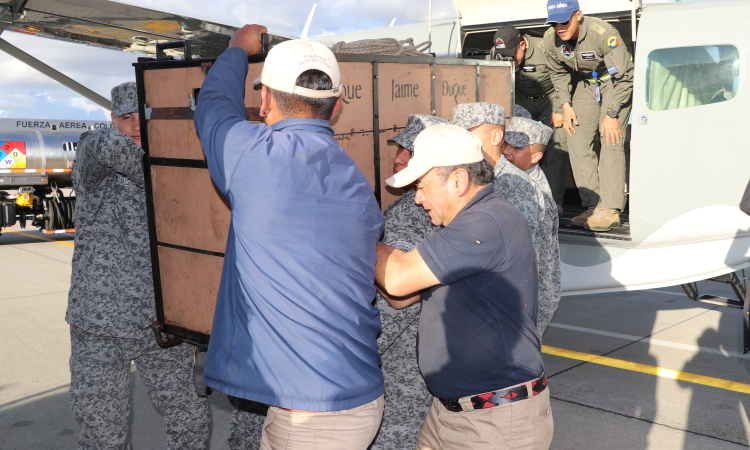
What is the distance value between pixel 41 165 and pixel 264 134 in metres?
13.0

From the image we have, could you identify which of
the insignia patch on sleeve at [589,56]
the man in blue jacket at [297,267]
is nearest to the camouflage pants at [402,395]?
Answer: the man in blue jacket at [297,267]

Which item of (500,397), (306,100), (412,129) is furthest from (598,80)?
(306,100)

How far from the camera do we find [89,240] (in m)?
2.92

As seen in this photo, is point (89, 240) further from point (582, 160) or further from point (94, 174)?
point (582, 160)

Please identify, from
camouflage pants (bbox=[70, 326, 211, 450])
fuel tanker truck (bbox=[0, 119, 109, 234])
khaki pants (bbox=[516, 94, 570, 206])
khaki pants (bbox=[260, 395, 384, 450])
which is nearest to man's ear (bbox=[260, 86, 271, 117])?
khaki pants (bbox=[260, 395, 384, 450])

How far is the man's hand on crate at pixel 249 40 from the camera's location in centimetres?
221

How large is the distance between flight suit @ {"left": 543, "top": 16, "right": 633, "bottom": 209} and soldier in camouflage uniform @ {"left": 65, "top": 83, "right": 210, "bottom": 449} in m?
4.11

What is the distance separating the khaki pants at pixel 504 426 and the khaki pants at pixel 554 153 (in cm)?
450

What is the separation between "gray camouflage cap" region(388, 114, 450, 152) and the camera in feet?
9.12

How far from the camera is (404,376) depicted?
2.57 metres

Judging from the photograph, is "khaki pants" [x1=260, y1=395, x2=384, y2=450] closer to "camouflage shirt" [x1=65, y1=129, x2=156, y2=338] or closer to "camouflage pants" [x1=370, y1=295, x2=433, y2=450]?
"camouflage pants" [x1=370, y1=295, x2=433, y2=450]

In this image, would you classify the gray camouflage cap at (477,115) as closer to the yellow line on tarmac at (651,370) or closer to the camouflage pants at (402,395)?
the camouflage pants at (402,395)

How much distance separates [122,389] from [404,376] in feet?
4.54

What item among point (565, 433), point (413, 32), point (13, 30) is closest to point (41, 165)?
point (13, 30)
